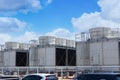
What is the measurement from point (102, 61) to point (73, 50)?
16066 mm

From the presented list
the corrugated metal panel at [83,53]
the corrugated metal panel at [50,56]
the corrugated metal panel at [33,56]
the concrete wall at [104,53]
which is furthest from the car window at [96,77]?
the corrugated metal panel at [33,56]

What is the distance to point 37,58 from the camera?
55312mm

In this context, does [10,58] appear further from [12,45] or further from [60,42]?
[60,42]

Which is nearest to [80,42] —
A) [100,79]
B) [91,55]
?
[91,55]

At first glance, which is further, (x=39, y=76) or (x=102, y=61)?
(x=102, y=61)

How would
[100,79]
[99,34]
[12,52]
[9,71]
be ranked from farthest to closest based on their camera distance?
[12,52], [9,71], [99,34], [100,79]

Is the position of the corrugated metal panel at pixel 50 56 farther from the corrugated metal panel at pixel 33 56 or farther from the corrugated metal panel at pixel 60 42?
the corrugated metal panel at pixel 60 42

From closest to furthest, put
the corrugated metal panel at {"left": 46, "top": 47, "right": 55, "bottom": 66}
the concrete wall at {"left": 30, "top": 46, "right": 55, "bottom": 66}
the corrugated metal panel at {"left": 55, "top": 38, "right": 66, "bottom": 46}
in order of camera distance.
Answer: the corrugated metal panel at {"left": 46, "top": 47, "right": 55, "bottom": 66} → the concrete wall at {"left": 30, "top": 46, "right": 55, "bottom": 66} → the corrugated metal panel at {"left": 55, "top": 38, "right": 66, "bottom": 46}

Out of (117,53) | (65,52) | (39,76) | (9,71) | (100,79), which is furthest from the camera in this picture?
(65,52)

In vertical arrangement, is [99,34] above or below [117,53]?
above

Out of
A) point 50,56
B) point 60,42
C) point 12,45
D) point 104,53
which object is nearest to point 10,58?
point 12,45

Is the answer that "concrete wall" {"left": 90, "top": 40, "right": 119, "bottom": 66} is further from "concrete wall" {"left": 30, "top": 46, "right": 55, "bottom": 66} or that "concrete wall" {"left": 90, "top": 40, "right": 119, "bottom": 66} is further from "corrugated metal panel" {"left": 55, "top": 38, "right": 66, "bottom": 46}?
"corrugated metal panel" {"left": 55, "top": 38, "right": 66, "bottom": 46}

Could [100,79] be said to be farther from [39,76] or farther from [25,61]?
[25,61]

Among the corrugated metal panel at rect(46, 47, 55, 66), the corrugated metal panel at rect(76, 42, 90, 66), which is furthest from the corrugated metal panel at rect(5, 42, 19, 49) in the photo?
the corrugated metal panel at rect(76, 42, 90, 66)
